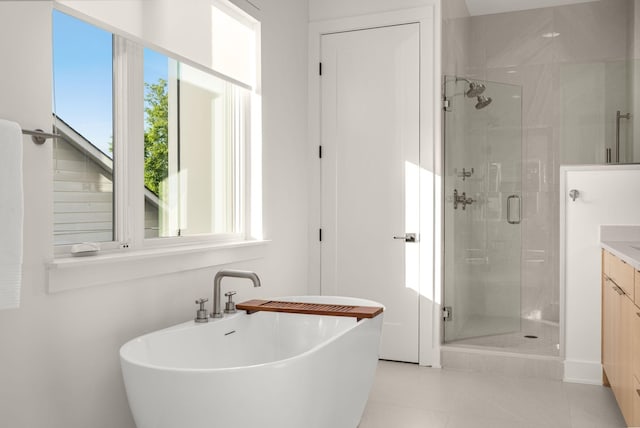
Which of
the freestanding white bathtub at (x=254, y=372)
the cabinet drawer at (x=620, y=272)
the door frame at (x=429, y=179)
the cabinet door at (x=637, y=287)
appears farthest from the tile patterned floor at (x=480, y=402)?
the cabinet door at (x=637, y=287)

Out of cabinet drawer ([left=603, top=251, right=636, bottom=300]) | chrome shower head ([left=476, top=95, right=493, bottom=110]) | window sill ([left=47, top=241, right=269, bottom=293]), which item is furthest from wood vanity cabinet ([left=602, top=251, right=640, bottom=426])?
window sill ([left=47, top=241, right=269, bottom=293])

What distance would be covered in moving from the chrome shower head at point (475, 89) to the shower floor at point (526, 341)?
1.64 m

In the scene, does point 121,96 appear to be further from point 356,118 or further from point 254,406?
point 356,118

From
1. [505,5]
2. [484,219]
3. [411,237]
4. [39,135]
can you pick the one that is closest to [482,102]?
[484,219]

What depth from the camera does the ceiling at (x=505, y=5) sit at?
452 cm

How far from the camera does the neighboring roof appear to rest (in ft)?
6.63

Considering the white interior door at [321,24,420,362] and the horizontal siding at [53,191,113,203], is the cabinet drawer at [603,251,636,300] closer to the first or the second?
the white interior door at [321,24,420,362]

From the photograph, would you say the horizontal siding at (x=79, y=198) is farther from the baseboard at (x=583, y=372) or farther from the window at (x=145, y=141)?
the baseboard at (x=583, y=372)

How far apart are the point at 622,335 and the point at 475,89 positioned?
6.55 ft

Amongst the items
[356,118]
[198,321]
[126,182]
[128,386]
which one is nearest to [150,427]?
[128,386]

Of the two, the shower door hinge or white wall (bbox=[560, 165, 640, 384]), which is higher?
the shower door hinge

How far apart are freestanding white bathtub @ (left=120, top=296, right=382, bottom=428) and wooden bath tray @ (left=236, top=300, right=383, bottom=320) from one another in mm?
34

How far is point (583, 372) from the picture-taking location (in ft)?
10.8

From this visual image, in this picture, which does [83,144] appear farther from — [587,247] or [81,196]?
[587,247]
